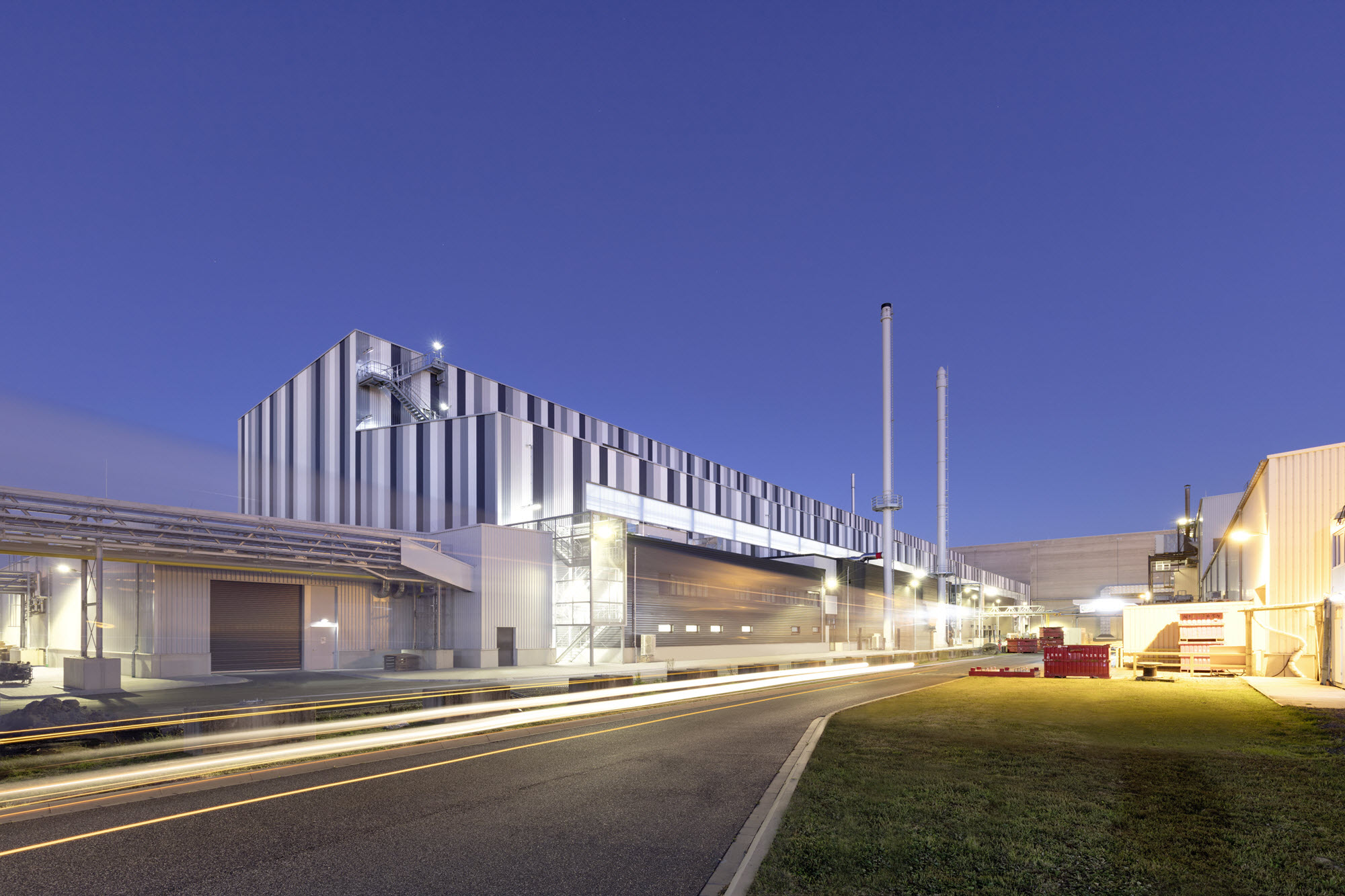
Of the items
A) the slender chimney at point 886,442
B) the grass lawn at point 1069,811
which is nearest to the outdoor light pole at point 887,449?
the slender chimney at point 886,442

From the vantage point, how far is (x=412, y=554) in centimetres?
3619

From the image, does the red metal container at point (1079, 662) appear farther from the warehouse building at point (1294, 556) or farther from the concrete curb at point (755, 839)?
the concrete curb at point (755, 839)

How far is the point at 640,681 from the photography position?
98.1 feet

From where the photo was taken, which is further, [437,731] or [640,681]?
[640,681]

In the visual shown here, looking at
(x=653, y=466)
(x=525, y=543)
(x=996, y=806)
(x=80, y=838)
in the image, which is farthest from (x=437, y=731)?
(x=653, y=466)

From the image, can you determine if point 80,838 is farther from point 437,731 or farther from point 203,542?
point 203,542

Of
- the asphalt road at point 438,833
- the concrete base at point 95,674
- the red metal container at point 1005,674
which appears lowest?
the red metal container at point 1005,674

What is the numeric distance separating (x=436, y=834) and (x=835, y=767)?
5.81 metres

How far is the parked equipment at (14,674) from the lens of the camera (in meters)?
30.2

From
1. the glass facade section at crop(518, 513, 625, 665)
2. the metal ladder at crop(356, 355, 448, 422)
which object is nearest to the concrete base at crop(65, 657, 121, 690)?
the glass facade section at crop(518, 513, 625, 665)

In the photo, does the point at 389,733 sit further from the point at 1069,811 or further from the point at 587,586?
the point at 587,586

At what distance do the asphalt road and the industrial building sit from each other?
2084cm

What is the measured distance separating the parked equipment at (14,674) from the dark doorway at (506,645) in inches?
717

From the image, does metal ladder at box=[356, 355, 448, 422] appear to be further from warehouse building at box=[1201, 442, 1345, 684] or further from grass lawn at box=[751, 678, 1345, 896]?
warehouse building at box=[1201, 442, 1345, 684]
